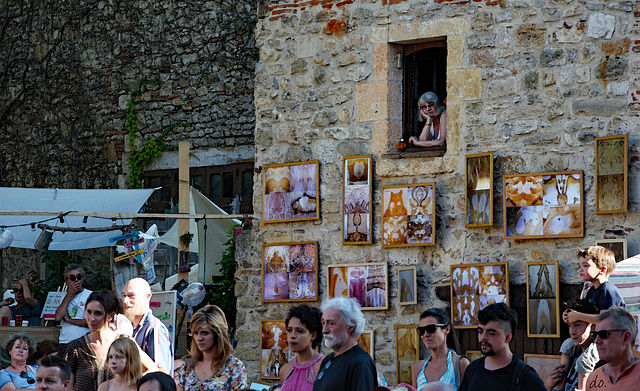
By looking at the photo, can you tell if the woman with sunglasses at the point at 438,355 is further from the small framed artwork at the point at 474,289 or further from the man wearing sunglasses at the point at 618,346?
the small framed artwork at the point at 474,289

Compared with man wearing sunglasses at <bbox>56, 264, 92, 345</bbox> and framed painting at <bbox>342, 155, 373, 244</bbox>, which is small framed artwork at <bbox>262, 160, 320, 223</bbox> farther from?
man wearing sunglasses at <bbox>56, 264, 92, 345</bbox>

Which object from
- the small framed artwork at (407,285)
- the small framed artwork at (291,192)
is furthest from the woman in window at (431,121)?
the small framed artwork at (407,285)

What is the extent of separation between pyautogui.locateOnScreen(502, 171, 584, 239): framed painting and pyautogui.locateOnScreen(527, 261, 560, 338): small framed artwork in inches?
11.3

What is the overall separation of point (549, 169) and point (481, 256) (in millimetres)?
955

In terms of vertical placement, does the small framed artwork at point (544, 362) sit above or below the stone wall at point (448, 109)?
below

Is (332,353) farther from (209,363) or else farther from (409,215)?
(409,215)

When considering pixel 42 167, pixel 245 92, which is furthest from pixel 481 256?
pixel 42 167

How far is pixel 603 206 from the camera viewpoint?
25.8 ft

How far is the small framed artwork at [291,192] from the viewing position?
9188 mm

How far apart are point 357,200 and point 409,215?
0.55 metres

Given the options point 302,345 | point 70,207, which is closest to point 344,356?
point 302,345

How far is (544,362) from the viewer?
7.96 m

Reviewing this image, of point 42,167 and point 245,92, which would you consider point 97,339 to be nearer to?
point 245,92

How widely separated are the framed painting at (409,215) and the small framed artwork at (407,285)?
0.24m
